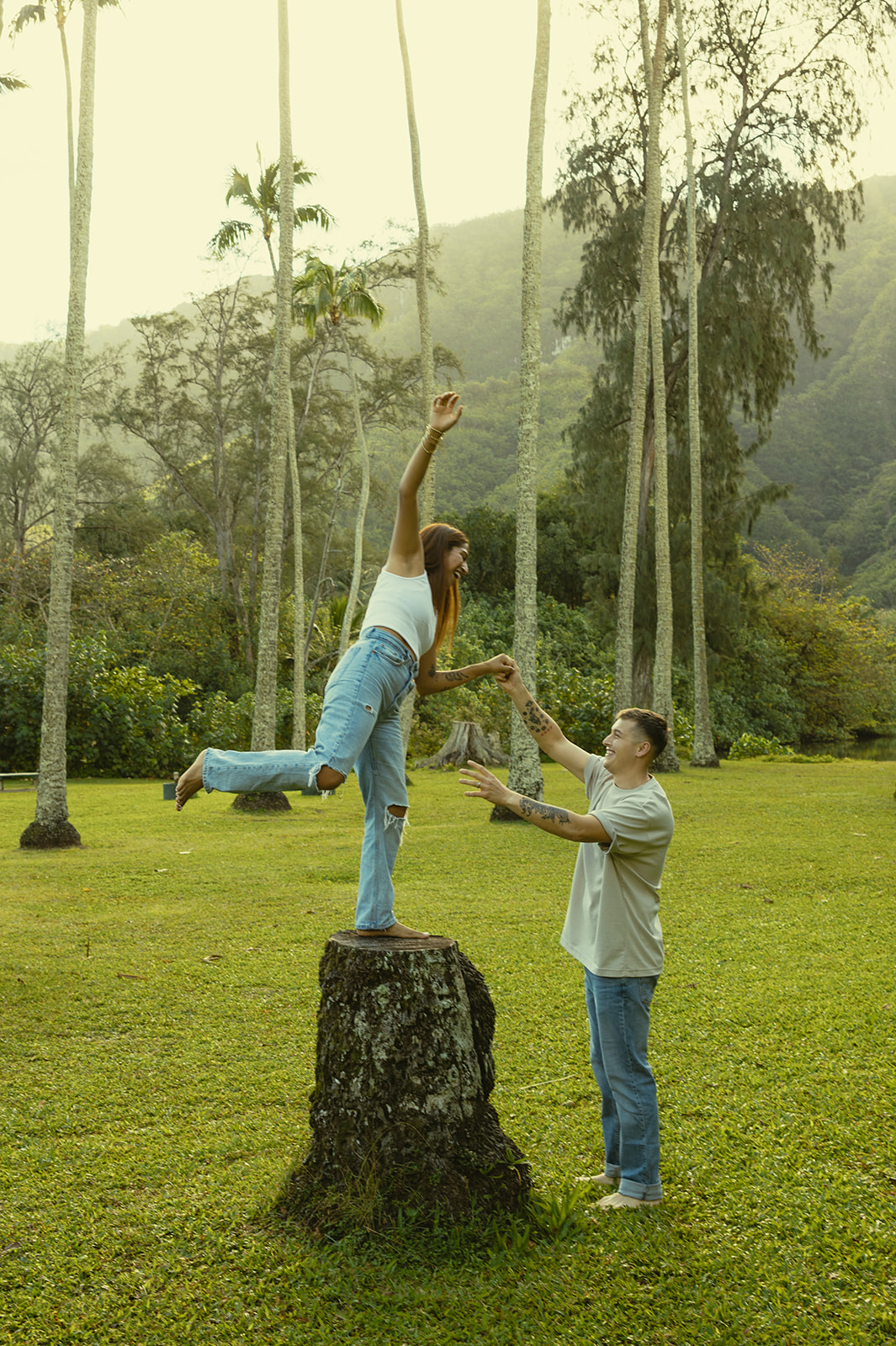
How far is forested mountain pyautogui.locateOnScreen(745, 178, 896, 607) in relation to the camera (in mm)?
48719

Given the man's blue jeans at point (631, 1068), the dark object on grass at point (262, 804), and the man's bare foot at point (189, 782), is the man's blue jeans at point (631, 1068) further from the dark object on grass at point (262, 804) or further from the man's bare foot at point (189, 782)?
the dark object on grass at point (262, 804)

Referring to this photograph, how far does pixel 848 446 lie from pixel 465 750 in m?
42.3

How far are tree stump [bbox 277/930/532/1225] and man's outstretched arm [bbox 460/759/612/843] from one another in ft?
1.87

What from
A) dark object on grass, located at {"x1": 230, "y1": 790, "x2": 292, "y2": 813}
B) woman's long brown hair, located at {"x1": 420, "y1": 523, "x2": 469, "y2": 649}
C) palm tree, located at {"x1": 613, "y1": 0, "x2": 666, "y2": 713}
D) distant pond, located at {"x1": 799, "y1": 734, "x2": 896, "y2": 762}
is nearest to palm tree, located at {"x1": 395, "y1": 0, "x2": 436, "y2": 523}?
palm tree, located at {"x1": 613, "y1": 0, "x2": 666, "y2": 713}

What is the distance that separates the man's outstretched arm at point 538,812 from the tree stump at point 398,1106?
57 centimetres

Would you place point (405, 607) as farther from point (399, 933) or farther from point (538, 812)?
point (399, 933)

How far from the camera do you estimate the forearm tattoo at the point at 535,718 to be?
11.1ft

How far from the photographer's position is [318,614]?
31.6 metres

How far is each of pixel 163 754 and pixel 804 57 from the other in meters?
19.6

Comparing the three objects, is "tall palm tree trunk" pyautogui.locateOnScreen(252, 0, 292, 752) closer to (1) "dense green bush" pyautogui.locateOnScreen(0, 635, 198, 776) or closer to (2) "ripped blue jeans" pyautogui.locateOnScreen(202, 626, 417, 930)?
(1) "dense green bush" pyautogui.locateOnScreen(0, 635, 198, 776)

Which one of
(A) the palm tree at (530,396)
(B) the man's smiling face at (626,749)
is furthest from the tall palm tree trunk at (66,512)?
(B) the man's smiling face at (626,749)

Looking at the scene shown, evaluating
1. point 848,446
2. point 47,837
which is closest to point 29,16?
point 47,837

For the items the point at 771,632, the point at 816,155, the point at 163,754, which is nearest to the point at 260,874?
the point at 163,754

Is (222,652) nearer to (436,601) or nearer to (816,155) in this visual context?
(816,155)
